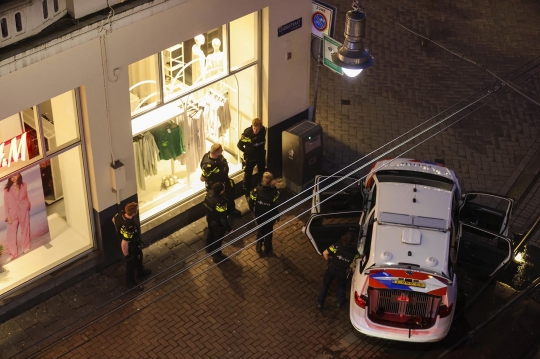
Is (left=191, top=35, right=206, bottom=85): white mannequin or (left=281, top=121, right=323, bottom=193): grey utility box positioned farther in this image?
(left=281, top=121, right=323, bottom=193): grey utility box

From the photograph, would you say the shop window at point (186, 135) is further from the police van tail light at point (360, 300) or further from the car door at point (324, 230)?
the police van tail light at point (360, 300)

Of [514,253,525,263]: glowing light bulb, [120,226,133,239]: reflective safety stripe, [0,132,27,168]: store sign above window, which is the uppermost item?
[0,132,27,168]: store sign above window

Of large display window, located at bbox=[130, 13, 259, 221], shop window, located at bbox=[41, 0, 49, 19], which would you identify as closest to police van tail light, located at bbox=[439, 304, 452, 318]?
large display window, located at bbox=[130, 13, 259, 221]

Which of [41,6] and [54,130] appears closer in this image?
[41,6]

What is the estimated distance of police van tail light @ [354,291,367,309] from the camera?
13.3 meters

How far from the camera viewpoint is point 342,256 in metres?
13.7

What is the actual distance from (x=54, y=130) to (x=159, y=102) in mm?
2136

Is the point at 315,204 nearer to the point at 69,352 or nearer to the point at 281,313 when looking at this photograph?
the point at 281,313

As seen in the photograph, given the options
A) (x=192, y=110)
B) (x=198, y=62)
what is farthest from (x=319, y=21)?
(x=192, y=110)

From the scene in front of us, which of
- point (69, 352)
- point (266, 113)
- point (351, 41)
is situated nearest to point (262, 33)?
point (266, 113)

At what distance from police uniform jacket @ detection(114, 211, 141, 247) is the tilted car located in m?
3.01

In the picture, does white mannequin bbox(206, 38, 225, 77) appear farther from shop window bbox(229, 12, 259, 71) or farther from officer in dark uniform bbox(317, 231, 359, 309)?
officer in dark uniform bbox(317, 231, 359, 309)

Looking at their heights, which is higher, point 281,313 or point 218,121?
point 218,121

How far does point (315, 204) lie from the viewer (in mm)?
15609
